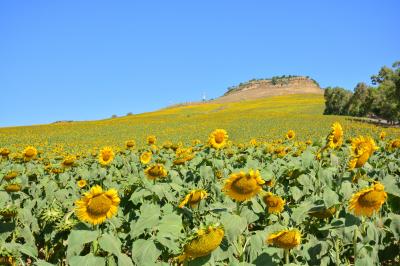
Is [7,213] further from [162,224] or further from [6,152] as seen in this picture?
[6,152]

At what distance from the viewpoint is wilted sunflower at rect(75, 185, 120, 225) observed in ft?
8.18

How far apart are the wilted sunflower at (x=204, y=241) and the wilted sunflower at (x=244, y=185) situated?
2.79 ft

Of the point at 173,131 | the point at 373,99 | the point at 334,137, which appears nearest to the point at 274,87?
the point at 373,99

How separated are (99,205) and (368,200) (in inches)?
64.7

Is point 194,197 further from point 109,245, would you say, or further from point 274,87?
point 274,87

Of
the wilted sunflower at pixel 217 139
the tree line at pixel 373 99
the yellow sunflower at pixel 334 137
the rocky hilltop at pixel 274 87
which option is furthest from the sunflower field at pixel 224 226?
the rocky hilltop at pixel 274 87

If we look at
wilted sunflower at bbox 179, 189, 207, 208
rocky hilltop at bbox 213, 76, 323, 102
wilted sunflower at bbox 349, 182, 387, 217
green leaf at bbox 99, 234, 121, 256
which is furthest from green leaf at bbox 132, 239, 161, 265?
rocky hilltop at bbox 213, 76, 323, 102

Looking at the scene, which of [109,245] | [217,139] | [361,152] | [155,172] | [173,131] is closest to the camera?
[109,245]

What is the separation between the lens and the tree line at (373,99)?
160 ft

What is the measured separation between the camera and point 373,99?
55.6 m

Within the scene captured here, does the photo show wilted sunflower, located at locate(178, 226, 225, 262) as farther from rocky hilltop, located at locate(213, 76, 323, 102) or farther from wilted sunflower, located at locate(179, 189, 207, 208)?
rocky hilltop, located at locate(213, 76, 323, 102)

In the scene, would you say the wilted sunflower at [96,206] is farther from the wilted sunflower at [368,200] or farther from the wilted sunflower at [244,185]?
the wilted sunflower at [368,200]

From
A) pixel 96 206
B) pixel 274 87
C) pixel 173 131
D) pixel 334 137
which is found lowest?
pixel 173 131

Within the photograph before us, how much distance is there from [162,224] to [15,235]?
1719mm
